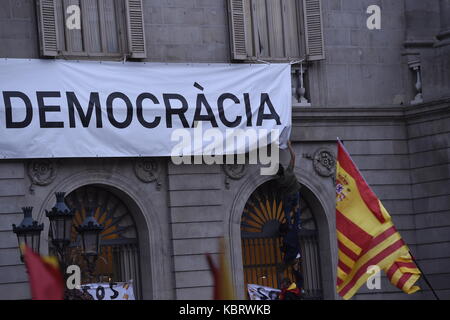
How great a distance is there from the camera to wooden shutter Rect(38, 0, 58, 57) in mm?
20359

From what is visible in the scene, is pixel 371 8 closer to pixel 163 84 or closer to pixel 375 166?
pixel 375 166

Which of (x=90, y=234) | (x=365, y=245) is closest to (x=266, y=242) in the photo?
(x=365, y=245)

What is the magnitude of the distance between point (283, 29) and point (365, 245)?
782 centimetres

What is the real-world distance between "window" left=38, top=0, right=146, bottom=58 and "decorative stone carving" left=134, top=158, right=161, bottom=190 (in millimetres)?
1919

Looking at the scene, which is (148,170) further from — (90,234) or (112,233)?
(90,234)

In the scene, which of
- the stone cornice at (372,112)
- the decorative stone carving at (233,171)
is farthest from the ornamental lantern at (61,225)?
the stone cornice at (372,112)

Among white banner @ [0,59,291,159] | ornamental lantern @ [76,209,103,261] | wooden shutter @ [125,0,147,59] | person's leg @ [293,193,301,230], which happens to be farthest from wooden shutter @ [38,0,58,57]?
person's leg @ [293,193,301,230]

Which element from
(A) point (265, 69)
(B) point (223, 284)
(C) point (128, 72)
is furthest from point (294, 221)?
(B) point (223, 284)

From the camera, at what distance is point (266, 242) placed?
22.8 meters

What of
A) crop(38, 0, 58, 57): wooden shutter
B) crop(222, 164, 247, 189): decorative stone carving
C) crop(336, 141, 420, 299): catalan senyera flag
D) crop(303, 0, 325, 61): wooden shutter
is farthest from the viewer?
crop(303, 0, 325, 61): wooden shutter

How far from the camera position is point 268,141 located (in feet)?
73.1

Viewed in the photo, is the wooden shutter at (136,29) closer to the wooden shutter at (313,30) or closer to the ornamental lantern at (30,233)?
the wooden shutter at (313,30)

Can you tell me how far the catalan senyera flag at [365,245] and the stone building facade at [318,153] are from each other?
5.08 metres

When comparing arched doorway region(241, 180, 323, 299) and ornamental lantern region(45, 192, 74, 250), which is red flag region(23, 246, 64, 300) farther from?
arched doorway region(241, 180, 323, 299)
